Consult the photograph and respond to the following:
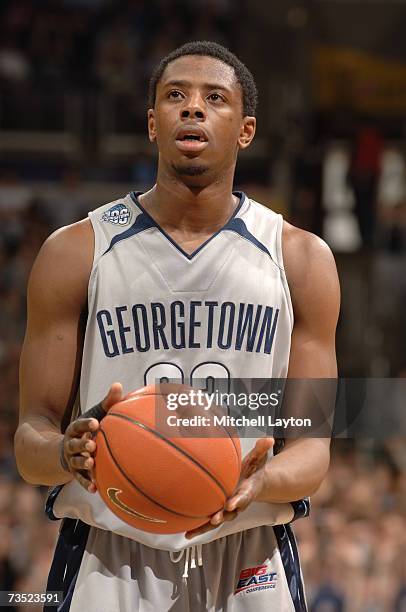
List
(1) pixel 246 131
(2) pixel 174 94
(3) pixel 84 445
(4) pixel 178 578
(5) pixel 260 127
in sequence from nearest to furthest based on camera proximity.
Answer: (3) pixel 84 445, (4) pixel 178 578, (2) pixel 174 94, (1) pixel 246 131, (5) pixel 260 127

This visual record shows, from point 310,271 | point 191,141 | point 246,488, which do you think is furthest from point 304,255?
point 246,488

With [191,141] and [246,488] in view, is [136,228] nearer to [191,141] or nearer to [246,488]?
[191,141]

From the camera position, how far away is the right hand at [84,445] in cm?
245

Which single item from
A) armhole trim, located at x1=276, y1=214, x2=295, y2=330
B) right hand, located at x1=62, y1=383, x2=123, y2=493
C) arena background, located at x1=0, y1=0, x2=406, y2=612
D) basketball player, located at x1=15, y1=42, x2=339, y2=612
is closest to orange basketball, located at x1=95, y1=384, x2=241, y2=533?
right hand, located at x1=62, y1=383, x2=123, y2=493

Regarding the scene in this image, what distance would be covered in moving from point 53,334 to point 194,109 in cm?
70

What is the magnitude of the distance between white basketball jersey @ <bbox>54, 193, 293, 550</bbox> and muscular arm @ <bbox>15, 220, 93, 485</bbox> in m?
0.04

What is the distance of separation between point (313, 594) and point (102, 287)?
3.49m

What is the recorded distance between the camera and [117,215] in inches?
121

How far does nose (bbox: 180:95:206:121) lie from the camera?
2865 mm

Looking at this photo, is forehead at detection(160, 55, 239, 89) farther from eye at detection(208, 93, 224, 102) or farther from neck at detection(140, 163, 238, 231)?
neck at detection(140, 163, 238, 231)

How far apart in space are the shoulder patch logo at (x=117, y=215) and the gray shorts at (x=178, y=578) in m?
0.84

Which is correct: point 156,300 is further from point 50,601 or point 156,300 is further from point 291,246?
point 50,601

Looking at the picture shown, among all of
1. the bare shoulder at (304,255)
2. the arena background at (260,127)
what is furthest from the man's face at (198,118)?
the arena background at (260,127)

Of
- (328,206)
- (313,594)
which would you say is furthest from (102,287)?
(328,206)
